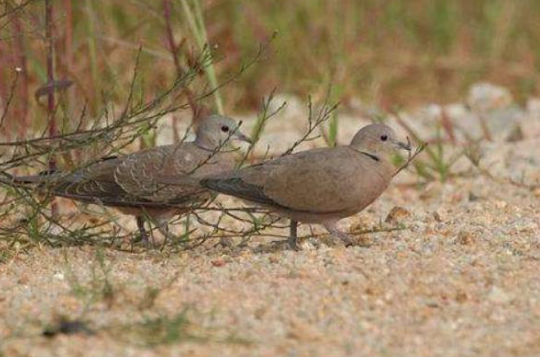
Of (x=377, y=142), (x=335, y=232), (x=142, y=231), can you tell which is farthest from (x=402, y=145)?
(x=142, y=231)

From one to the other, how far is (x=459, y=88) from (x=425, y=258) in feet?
18.6

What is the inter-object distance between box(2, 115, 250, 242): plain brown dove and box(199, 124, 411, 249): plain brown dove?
0.80ft

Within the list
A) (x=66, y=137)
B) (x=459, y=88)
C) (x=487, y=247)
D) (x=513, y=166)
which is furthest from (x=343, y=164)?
(x=459, y=88)

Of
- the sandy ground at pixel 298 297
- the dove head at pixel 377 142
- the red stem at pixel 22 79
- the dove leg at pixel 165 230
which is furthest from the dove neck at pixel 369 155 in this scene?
the red stem at pixel 22 79

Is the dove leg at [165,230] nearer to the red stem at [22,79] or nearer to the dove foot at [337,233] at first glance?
the dove foot at [337,233]

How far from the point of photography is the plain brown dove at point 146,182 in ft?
21.0

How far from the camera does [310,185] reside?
6.10 metres

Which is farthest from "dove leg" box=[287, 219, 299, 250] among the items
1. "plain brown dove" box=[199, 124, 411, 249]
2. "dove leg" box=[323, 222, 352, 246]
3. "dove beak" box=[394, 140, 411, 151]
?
"dove beak" box=[394, 140, 411, 151]

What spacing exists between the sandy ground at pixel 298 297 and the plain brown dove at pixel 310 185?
0.16 m

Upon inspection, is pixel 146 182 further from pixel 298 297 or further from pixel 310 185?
pixel 298 297

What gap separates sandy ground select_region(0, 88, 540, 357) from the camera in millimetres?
4441

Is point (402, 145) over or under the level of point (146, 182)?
over

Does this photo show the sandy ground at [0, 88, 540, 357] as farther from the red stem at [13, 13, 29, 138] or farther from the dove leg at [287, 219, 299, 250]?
the red stem at [13, 13, 29, 138]

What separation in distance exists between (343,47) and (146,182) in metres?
4.38
